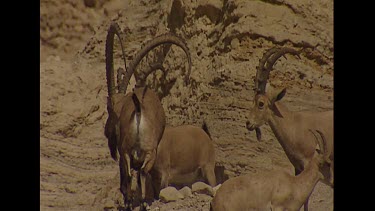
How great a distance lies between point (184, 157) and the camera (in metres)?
9.98

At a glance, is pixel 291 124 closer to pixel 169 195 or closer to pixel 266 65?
pixel 266 65

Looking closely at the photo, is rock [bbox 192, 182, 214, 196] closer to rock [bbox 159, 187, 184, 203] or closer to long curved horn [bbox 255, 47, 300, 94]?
rock [bbox 159, 187, 184, 203]

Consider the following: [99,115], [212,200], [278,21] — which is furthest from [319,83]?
[99,115]

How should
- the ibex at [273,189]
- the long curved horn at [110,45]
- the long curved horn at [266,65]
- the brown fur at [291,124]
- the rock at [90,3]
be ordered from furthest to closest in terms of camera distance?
the rock at [90,3]
the long curved horn at [110,45]
the long curved horn at [266,65]
the brown fur at [291,124]
the ibex at [273,189]

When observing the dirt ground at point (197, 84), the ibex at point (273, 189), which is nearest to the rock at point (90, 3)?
the dirt ground at point (197, 84)

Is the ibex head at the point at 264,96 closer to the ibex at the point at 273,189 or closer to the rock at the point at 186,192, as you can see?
the ibex at the point at 273,189

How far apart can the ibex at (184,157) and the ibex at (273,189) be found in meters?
0.40

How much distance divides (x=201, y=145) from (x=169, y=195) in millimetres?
496

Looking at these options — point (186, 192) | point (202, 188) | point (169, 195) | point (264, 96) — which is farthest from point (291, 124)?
→ point (169, 195)

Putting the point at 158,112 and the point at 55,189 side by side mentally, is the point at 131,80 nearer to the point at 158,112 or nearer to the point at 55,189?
the point at 158,112

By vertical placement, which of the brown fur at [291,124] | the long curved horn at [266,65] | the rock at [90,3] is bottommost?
the brown fur at [291,124]

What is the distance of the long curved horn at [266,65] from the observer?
9781mm

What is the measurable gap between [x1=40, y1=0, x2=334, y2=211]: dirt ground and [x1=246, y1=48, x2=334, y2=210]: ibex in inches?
2.4

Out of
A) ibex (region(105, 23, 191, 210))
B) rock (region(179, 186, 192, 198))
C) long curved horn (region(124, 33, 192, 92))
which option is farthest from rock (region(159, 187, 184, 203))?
long curved horn (region(124, 33, 192, 92))
